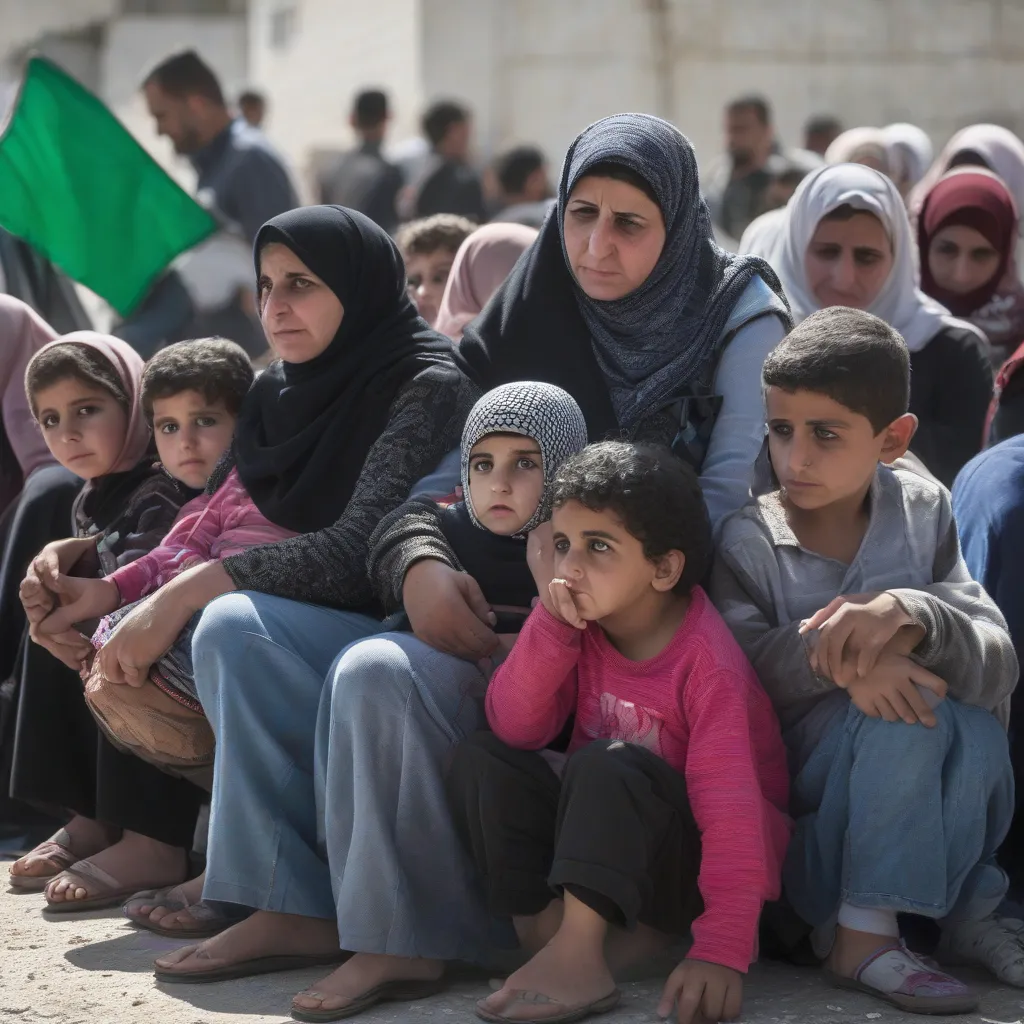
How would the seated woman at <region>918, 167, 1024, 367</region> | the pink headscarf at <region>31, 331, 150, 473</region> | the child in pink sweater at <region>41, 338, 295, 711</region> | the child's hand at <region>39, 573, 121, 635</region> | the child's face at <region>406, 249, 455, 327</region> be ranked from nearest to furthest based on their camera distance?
the child in pink sweater at <region>41, 338, 295, 711</region> < the child's hand at <region>39, 573, 121, 635</region> < the pink headscarf at <region>31, 331, 150, 473</region> < the child's face at <region>406, 249, 455, 327</region> < the seated woman at <region>918, 167, 1024, 367</region>

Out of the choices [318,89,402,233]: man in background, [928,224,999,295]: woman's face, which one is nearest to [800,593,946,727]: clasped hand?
[928,224,999,295]: woman's face

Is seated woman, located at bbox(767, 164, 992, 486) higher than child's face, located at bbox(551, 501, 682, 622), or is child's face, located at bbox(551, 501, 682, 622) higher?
seated woman, located at bbox(767, 164, 992, 486)

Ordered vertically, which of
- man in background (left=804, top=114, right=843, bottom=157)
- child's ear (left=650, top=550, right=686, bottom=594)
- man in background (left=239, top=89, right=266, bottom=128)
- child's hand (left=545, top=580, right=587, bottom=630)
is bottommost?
child's hand (left=545, top=580, right=587, bottom=630)

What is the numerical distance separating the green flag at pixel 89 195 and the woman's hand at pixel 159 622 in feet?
7.96

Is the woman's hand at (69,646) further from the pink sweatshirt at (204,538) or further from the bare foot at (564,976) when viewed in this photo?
the bare foot at (564,976)

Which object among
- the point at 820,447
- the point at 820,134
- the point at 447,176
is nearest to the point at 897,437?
the point at 820,447

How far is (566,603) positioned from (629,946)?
0.66 meters

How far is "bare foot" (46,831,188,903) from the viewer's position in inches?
154

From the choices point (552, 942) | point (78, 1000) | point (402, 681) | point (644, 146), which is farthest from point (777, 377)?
point (78, 1000)

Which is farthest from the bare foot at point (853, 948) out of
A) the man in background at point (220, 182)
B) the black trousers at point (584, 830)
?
the man in background at point (220, 182)

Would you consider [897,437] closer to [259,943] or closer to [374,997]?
[374,997]

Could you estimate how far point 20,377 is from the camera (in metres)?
4.70

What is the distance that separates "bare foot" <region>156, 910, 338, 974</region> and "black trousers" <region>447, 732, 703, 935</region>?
366 millimetres

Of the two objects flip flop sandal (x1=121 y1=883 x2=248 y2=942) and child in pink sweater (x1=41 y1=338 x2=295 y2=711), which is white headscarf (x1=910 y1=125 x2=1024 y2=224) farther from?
flip flop sandal (x1=121 y1=883 x2=248 y2=942)
